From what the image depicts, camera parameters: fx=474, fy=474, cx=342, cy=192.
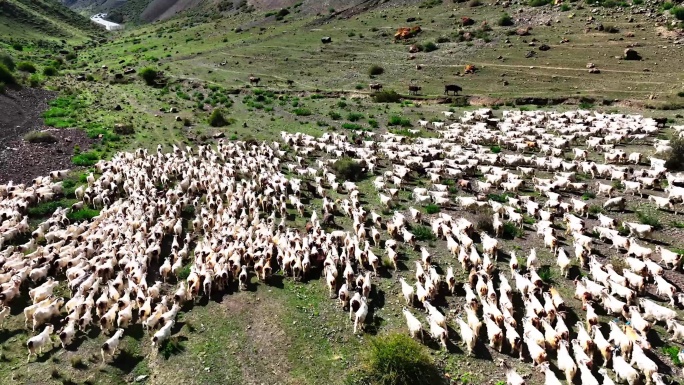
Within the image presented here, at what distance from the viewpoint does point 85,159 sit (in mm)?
32531

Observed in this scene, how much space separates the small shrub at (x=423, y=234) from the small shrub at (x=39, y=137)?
29751 mm

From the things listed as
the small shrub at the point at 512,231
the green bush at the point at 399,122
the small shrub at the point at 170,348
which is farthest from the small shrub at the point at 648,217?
the green bush at the point at 399,122

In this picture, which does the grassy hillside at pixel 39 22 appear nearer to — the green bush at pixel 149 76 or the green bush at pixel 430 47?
the green bush at pixel 149 76

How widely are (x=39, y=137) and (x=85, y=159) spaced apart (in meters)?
5.73

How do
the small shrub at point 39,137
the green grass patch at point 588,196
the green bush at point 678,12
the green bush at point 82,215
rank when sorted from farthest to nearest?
the green bush at point 678,12 → the small shrub at point 39,137 → the green bush at point 82,215 → the green grass patch at point 588,196

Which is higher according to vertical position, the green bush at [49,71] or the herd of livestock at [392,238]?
the green bush at [49,71]

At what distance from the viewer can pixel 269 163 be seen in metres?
30.0

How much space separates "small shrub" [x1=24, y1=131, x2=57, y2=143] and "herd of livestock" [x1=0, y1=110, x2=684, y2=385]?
7070 mm

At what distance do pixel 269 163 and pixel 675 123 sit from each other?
28204mm

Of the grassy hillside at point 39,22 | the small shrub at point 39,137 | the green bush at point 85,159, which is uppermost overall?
the grassy hillside at point 39,22

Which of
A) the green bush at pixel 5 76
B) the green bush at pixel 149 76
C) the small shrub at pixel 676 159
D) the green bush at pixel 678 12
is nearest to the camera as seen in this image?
the small shrub at pixel 676 159

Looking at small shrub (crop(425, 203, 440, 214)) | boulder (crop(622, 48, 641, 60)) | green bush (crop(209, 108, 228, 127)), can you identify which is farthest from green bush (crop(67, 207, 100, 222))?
boulder (crop(622, 48, 641, 60))

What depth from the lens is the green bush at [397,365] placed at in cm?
1215

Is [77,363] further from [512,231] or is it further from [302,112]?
[302,112]
